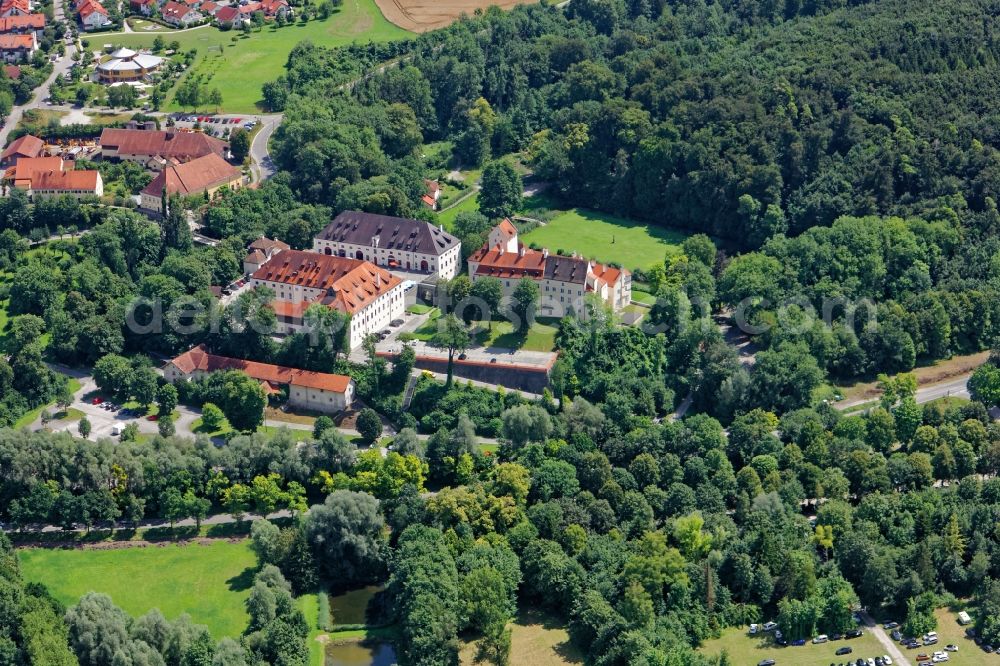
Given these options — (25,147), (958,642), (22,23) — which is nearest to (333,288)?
(25,147)

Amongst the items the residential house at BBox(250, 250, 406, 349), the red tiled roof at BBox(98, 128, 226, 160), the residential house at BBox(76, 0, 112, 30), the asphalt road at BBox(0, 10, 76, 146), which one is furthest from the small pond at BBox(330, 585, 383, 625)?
the residential house at BBox(76, 0, 112, 30)

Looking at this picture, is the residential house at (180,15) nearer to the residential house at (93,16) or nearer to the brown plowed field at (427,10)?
the residential house at (93,16)

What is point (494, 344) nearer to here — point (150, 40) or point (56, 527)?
point (56, 527)

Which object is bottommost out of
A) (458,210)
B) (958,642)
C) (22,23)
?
(958,642)

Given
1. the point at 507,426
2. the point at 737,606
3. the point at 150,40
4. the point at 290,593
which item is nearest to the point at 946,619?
the point at 737,606

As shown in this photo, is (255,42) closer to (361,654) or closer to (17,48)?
(17,48)

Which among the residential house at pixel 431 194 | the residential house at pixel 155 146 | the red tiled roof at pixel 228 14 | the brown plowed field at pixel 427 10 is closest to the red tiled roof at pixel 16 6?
the red tiled roof at pixel 228 14
